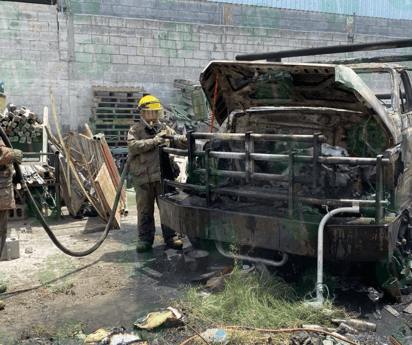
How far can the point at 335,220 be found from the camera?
3.84m

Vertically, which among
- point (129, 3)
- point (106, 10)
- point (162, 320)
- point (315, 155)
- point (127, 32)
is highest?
point (129, 3)

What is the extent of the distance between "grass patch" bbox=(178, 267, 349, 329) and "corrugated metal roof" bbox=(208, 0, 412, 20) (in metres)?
14.2

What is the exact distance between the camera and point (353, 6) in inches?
740

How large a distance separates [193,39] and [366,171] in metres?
11.1

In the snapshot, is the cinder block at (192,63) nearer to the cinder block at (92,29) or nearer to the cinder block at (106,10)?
the cinder block at (92,29)

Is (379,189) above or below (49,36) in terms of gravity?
below

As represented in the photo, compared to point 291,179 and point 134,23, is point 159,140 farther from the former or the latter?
point 134,23

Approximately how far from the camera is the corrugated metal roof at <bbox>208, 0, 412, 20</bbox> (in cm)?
1728

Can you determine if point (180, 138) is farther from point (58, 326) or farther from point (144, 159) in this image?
point (58, 326)

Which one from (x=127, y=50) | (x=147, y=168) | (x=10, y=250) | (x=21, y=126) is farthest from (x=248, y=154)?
(x=127, y=50)

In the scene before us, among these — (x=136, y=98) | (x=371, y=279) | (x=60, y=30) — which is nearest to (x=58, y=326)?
(x=371, y=279)

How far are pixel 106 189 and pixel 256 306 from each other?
400 centimetres

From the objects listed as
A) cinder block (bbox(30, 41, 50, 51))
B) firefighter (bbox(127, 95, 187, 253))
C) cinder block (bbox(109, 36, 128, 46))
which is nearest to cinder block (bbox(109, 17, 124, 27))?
cinder block (bbox(109, 36, 128, 46))

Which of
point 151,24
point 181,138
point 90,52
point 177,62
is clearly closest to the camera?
point 181,138
